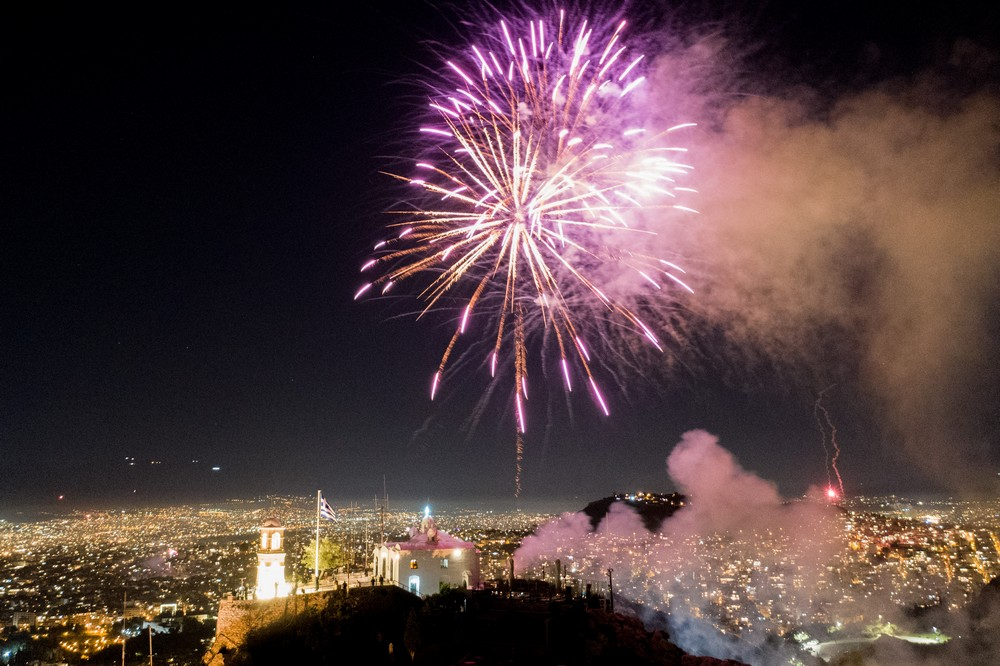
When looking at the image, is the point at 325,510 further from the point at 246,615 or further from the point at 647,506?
the point at 647,506

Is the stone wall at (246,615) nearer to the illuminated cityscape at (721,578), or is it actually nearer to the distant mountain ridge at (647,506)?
the illuminated cityscape at (721,578)

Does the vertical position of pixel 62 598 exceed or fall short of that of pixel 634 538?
it falls short

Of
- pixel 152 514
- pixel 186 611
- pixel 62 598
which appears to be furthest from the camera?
pixel 152 514

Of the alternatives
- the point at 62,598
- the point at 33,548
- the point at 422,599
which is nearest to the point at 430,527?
the point at 422,599

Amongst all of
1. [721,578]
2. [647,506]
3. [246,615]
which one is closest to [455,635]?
[246,615]

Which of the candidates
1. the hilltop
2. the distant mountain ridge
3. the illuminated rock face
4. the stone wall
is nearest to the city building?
the illuminated rock face

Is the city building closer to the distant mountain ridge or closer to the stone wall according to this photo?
the stone wall

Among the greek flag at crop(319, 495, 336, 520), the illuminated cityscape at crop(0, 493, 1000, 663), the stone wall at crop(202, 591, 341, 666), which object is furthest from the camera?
the illuminated cityscape at crop(0, 493, 1000, 663)

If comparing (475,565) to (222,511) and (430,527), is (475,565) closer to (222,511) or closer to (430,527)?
(430,527)

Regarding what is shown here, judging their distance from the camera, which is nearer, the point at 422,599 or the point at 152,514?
the point at 422,599

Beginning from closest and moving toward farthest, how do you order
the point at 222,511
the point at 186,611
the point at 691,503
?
the point at 691,503, the point at 186,611, the point at 222,511
